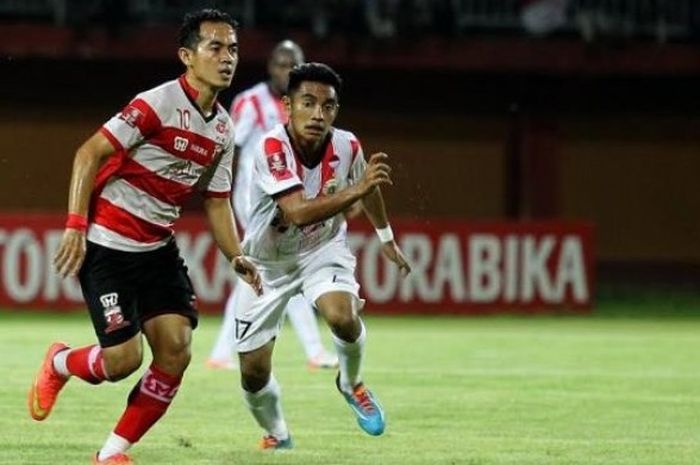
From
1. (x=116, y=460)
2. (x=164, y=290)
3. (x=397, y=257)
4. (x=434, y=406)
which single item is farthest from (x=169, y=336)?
(x=434, y=406)

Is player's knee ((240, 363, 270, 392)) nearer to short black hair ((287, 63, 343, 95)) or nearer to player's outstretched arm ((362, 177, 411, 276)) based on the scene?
player's outstretched arm ((362, 177, 411, 276))

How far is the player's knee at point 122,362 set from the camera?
760 centimetres

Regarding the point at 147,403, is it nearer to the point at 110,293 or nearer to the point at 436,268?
the point at 110,293

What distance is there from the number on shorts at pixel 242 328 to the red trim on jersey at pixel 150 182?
1011 mm

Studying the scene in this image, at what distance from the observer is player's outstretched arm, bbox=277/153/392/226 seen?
7801 millimetres

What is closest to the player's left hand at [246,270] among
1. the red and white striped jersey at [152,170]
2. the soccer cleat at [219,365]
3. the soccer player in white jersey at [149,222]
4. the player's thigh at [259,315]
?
the soccer player in white jersey at [149,222]

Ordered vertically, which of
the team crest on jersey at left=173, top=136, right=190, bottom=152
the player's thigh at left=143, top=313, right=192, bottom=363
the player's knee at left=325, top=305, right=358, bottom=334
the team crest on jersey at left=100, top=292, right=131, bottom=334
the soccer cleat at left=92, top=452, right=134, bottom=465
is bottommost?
the soccer cleat at left=92, top=452, right=134, bottom=465

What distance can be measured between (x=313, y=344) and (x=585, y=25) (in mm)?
13879

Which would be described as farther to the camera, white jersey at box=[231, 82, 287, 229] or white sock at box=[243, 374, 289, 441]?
white jersey at box=[231, 82, 287, 229]

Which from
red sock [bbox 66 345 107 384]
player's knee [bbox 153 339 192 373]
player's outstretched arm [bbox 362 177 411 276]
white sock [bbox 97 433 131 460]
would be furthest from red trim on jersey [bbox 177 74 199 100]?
white sock [bbox 97 433 131 460]

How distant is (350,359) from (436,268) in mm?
11515

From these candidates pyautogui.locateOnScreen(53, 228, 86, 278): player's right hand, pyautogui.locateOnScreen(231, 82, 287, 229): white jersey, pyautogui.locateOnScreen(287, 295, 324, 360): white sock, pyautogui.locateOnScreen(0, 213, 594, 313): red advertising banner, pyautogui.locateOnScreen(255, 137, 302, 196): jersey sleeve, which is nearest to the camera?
pyautogui.locateOnScreen(53, 228, 86, 278): player's right hand

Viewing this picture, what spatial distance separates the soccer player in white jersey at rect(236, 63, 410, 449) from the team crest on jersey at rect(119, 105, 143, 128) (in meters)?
1.00

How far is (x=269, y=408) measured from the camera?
333 inches
